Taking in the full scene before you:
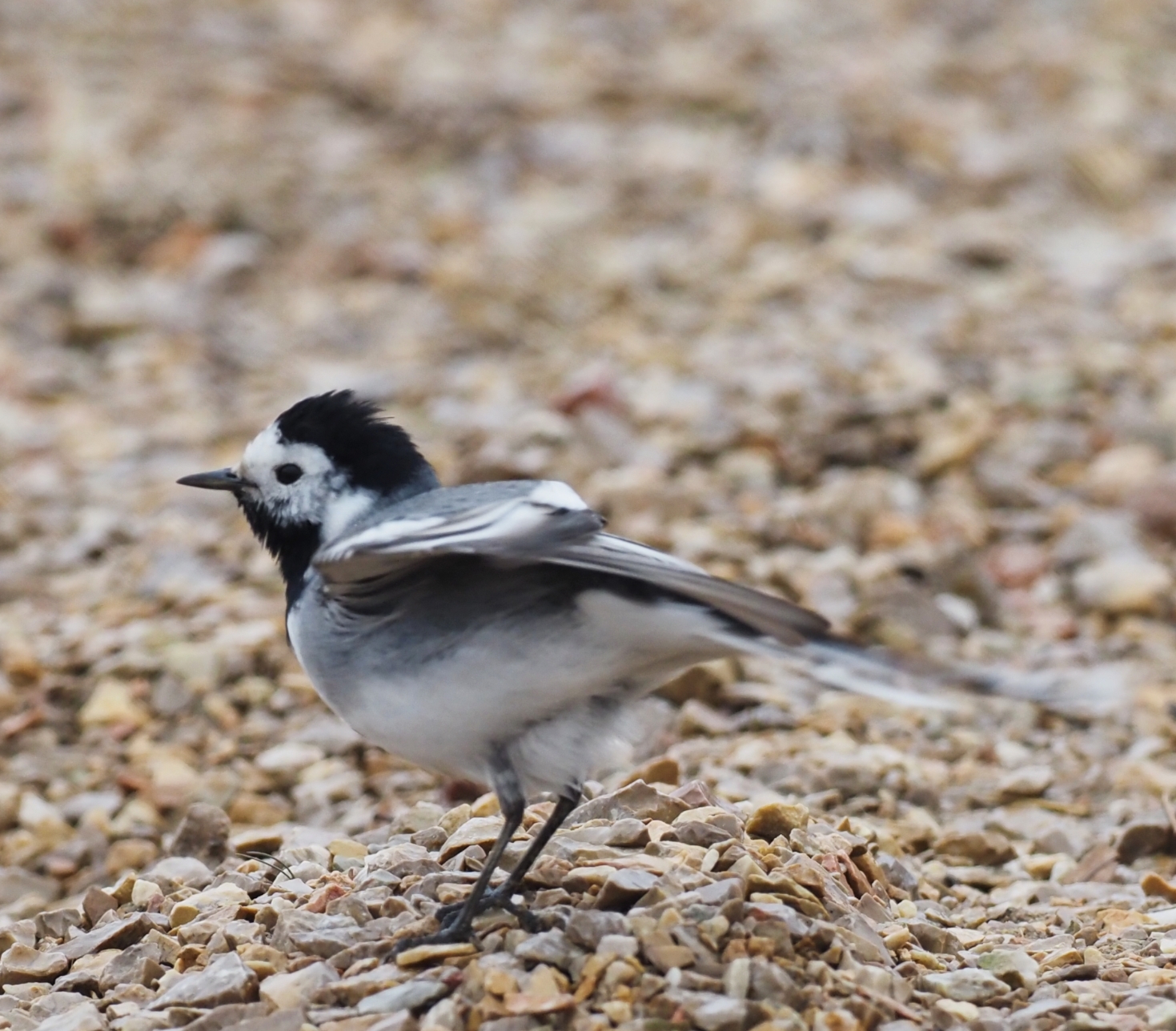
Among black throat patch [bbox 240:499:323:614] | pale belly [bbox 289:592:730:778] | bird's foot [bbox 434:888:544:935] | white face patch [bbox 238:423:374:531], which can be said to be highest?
white face patch [bbox 238:423:374:531]

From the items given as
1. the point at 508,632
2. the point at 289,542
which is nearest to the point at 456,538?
the point at 508,632

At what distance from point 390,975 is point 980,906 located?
1650 millimetres

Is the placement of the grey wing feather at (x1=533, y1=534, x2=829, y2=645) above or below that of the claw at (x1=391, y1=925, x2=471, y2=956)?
above

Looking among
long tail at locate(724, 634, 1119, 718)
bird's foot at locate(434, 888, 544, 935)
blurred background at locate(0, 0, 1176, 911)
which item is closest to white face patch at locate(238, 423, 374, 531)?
bird's foot at locate(434, 888, 544, 935)

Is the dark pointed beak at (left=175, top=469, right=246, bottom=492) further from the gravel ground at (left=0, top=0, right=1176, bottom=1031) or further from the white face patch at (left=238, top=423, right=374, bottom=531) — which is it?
the gravel ground at (left=0, top=0, right=1176, bottom=1031)

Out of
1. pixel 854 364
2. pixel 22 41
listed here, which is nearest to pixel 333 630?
pixel 854 364

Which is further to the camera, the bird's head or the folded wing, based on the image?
the bird's head

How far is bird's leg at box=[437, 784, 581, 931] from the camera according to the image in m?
3.75

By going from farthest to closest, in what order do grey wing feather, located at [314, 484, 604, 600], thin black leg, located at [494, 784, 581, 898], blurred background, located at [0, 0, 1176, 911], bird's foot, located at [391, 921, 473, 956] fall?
blurred background, located at [0, 0, 1176, 911], thin black leg, located at [494, 784, 581, 898], bird's foot, located at [391, 921, 473, 956], grey wing feather, located at [314, 484, 604, 600]

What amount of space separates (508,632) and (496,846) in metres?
0.51

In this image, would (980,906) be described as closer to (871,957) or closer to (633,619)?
(871,957)

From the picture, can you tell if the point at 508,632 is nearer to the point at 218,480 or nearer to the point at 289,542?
the point at 289,542

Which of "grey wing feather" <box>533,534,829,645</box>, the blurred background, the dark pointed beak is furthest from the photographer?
the blurred background

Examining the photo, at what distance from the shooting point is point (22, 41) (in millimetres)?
11070
